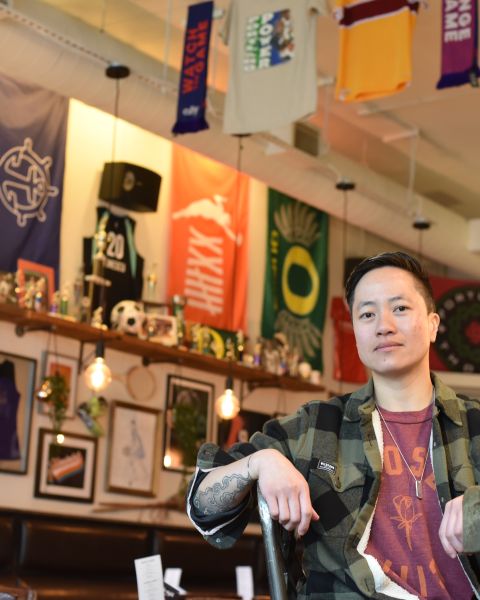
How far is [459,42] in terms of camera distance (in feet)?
23.0

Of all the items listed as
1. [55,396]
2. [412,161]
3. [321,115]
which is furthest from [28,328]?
[412,161]

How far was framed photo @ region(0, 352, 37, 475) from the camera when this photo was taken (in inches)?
320

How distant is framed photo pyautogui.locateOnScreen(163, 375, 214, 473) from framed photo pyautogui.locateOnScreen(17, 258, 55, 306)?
1.71 metres

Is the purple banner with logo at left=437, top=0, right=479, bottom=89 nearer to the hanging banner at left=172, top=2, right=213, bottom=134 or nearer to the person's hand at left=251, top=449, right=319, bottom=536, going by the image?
the hanging banner at left=172, top=2, right=213, bottom=134

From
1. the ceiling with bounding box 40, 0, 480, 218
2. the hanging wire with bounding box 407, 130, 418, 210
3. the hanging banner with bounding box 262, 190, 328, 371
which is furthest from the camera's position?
the hanging banner with bounding box 262, 190, 328, 371

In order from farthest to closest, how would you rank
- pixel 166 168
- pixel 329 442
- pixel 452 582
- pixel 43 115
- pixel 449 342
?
pixel 449 342
pixel 166 168
pixel 43 115
pixel 329 442
pixel 452 582

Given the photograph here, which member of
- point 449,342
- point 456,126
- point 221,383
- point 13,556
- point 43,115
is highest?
point 456,126

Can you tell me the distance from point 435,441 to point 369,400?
143mm

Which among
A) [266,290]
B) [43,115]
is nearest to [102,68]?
[43,115]

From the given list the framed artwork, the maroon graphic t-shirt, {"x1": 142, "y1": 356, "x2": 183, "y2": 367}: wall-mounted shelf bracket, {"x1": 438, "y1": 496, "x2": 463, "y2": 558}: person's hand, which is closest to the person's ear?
the maroon graphic t-shirt

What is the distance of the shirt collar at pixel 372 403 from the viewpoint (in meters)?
1.81

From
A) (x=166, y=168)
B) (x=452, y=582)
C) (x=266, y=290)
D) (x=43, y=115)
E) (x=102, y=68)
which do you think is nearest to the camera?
(x=452, y=582)

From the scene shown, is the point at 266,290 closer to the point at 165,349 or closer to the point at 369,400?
the point at 165,349

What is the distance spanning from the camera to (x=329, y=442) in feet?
5.93
